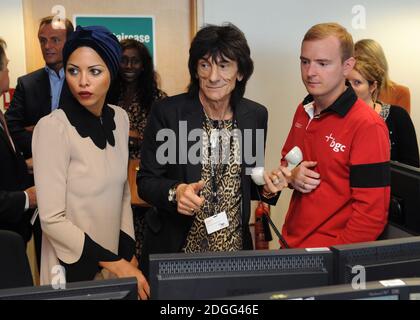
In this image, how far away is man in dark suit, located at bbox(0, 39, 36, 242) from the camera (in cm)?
214

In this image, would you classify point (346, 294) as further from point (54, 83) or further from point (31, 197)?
point (54, 83)

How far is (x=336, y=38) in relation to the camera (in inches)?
77.6

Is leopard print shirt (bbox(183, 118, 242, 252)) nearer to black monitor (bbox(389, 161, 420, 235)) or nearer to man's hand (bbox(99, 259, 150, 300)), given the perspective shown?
man's hand (bbox(99, 259, 150, 300))

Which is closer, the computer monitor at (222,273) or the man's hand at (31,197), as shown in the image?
the computer monitor at (222,273)

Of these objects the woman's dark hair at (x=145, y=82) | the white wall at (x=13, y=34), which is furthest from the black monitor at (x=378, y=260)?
the white wall at (x=13, y=34)

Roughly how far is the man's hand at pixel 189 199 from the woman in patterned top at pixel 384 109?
133cm

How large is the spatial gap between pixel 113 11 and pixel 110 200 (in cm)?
246

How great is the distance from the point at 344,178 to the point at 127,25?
8.51 ft

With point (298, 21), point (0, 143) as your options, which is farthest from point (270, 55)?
point (0, 143)

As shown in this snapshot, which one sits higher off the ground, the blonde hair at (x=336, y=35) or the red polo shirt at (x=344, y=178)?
the blonde hair at (x=336, y=35)

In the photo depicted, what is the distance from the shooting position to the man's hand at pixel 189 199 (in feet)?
5.79

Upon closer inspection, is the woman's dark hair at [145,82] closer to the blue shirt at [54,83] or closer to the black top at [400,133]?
the blue shirt at [54,83]
